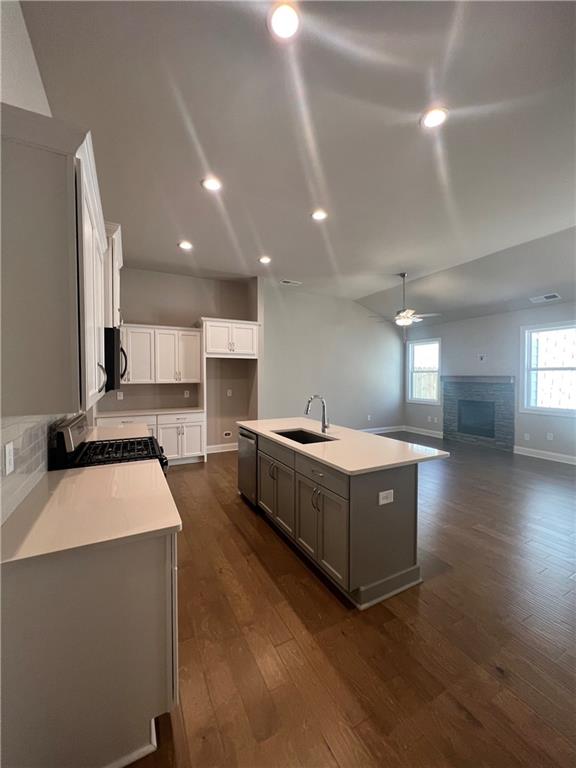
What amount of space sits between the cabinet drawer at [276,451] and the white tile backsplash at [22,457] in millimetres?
1643

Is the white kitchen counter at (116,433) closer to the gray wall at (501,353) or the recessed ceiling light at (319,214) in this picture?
the recessed ceiling light at (319,214)

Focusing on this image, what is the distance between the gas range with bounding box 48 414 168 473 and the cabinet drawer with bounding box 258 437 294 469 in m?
0.97

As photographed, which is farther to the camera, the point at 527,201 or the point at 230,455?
the point at 230,455

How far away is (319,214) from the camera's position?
11.2ft

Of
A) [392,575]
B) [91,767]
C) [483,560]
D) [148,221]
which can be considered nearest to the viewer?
[91,767]

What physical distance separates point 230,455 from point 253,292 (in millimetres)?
3047

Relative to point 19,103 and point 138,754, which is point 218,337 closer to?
point 19,103

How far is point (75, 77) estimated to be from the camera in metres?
1.81

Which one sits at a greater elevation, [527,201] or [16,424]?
[527,201]

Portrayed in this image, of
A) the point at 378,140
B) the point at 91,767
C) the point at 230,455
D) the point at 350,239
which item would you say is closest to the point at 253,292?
the point at 350,239

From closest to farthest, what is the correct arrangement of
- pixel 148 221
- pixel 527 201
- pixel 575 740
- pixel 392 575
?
pixel 575 740
pixel 392 575
pixel 527 201
pixel 148 221

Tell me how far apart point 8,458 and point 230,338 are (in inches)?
171

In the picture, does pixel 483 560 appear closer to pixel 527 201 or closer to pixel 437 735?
pixel 437 735

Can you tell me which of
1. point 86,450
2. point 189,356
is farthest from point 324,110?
point 189,356
